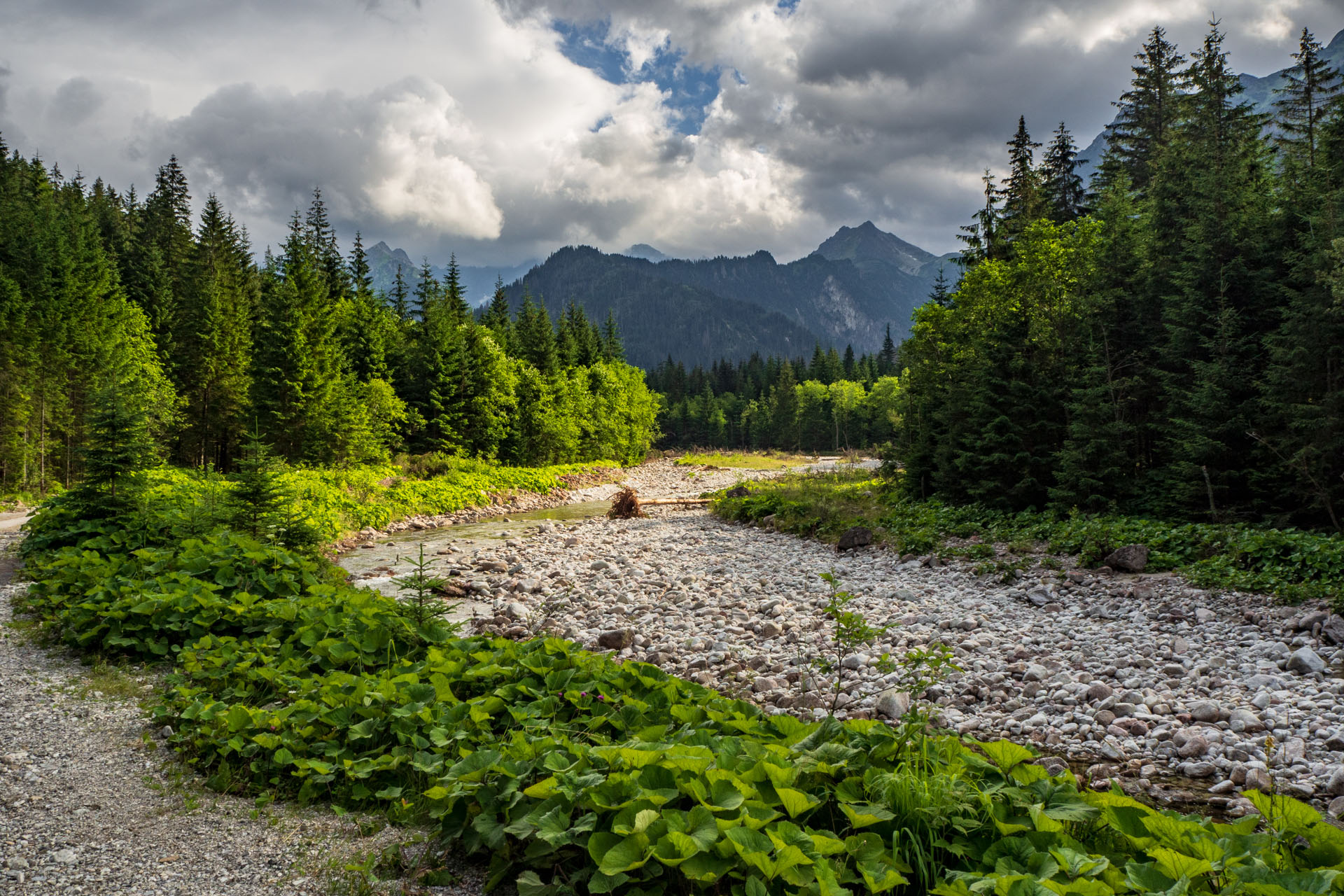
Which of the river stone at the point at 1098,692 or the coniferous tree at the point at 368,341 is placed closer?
the river stone at the point at 1098,692

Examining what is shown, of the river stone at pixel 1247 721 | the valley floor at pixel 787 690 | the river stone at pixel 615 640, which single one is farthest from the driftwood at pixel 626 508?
the river stone at pixel 1247 721

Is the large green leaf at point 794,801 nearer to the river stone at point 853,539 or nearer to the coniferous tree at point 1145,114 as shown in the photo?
the river stone at point 853,539

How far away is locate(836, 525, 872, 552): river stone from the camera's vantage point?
16.3m

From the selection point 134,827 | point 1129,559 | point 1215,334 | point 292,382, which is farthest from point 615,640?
point 292,382

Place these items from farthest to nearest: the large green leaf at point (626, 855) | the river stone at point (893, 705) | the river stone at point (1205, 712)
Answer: the river stone at point (893, 705) < the river stone at point (1205, 712) < the large green leaf at point (626, 855)

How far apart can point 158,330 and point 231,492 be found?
108ft

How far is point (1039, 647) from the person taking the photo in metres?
8.06

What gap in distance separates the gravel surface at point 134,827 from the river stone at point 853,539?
14.2 m

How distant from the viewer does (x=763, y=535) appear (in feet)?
64.6

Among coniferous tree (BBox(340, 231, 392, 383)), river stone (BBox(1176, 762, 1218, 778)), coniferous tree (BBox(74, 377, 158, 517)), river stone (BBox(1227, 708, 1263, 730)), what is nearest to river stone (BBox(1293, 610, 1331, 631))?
river stone (BBox(1227, 708, 1263, 730))

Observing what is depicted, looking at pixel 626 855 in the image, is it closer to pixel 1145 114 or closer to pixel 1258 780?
pixel 1258 780

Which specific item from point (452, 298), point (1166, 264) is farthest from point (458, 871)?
point (452, 298)

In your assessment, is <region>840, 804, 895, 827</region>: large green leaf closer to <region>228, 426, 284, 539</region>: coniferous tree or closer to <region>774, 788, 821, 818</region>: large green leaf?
<region>774, 788, 821, 818</region>: large green leaf

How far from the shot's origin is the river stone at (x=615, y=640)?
29.0 ft
